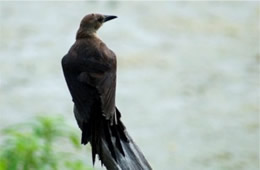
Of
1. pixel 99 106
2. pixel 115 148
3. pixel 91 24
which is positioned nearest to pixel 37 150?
pixel 91 24

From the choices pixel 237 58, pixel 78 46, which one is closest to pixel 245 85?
pixel 237 58

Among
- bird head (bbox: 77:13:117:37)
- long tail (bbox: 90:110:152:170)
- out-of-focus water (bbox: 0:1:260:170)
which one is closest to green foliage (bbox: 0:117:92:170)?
bird head (bbox: 77:13:117:37)

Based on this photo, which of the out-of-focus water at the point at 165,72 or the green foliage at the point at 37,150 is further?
the out-of-focus water at the point at 165,72

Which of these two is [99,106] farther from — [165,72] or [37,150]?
[165,72]

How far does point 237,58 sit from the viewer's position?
971 centimetres

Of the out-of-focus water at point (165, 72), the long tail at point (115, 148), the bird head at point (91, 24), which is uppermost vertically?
the out-of-focus water at point (165, 72)

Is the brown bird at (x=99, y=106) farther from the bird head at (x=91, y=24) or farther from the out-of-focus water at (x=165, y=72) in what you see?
the out-of-focus water at (x=165, y=72)

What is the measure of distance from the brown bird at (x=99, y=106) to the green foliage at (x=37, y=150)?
73cm

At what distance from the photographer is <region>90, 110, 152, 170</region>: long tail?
13.3ft

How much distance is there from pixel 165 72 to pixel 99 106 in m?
5.19

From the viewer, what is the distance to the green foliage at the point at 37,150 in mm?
5125

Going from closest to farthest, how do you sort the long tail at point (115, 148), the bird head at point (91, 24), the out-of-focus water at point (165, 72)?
the long tail at point (115, 148) < the bird head at point (91, 24) < the out-of-focus water at point (165, 72)

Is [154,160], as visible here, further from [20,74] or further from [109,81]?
[109,81]

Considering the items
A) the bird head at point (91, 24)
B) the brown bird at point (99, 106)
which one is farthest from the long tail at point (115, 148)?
the bird head at point (91, 24)
